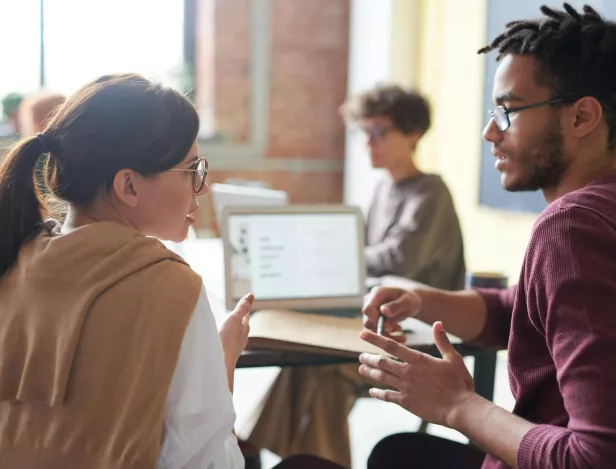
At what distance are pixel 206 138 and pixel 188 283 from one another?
357 cm

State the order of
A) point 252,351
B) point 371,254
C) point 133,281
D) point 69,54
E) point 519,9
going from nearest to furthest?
point 133,281
point 252,351
point 371,254
point 519,9
point 69,54

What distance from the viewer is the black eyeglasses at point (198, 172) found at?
1074 mm

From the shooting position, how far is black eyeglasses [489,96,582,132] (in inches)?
42.1

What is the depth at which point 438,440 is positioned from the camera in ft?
4.42

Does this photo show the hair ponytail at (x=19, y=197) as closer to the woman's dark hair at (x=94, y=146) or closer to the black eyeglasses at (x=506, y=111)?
the woman's dark hair at (x=94, y=146)

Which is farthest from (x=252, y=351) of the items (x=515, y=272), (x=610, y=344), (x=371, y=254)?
(x=515, y=272)

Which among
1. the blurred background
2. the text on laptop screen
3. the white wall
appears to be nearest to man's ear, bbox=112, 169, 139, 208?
the text on laptop screen

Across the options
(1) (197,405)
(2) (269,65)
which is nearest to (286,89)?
(2) (269,65)

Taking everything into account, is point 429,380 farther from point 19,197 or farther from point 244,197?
point 244,197

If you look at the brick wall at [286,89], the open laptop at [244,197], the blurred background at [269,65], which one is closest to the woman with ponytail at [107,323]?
the open laptop at [244,197]

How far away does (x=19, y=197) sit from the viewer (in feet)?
3.34

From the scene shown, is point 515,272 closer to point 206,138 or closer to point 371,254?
point 371,254

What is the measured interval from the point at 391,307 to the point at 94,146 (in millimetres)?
711

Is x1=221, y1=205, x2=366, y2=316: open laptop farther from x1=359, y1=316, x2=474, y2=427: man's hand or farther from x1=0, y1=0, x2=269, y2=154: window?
x1=0, y1=0, x2=269, y2=154: window
